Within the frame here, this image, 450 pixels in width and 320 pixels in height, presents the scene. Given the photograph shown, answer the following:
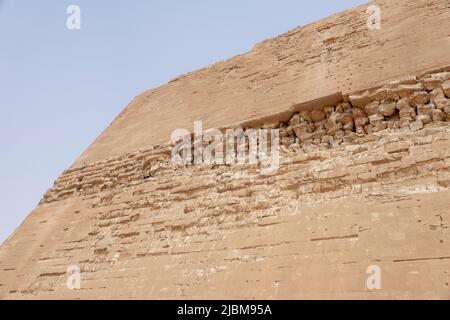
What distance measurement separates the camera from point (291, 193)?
4133 millimetres

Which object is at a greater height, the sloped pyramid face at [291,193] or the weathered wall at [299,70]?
the weathered wall at [299,70]

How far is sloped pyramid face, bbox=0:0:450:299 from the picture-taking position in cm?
325

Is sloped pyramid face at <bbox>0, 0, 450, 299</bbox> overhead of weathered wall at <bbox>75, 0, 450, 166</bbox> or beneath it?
beneath

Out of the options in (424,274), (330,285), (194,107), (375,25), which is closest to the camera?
(424,274)

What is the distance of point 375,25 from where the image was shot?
5.32 meters

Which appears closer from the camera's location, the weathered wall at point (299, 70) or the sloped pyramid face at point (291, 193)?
the sloped pyramid face at point (291, 193)

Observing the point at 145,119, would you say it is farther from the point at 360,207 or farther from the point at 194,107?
the point at 360,207

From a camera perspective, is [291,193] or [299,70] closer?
[291,193]

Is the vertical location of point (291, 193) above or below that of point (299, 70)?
below

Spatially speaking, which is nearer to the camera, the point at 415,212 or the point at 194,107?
the point at 415,212

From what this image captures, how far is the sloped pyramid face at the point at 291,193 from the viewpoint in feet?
10.6

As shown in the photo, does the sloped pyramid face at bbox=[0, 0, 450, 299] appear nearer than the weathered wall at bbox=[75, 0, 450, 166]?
Yes

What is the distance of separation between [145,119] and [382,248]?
5.15 meters

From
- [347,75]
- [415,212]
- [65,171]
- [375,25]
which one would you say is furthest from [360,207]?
[65,171]
